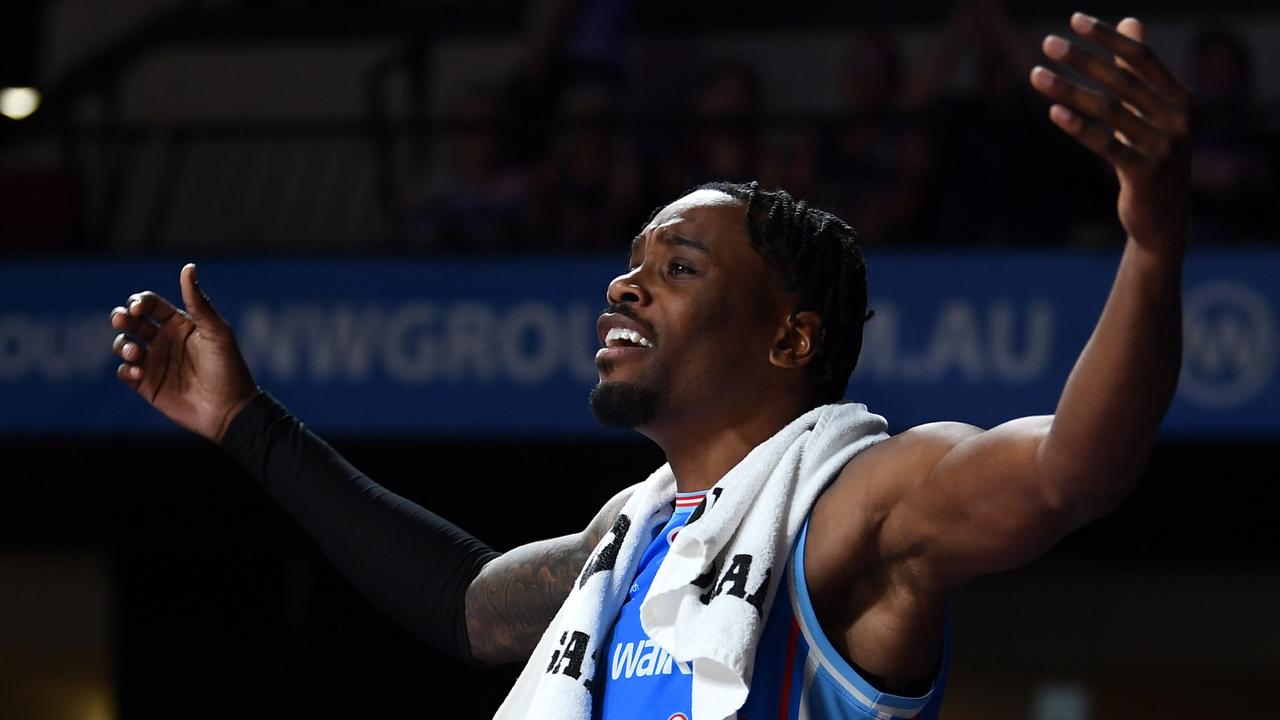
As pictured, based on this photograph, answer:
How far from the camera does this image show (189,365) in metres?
2.95

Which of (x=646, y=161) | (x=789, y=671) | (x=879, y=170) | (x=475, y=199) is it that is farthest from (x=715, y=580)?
(x=475, y=199)

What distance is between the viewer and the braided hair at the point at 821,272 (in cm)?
270

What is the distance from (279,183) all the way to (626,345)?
5161 millimetres

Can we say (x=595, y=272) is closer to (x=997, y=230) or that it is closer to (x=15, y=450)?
(x=997, y=230)

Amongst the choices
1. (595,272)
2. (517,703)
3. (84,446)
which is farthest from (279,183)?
(517,703)

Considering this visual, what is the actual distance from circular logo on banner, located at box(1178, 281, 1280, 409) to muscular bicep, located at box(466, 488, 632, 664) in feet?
11.9

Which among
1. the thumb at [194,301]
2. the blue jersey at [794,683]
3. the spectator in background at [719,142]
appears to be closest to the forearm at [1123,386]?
the blue jersey at [794,683]

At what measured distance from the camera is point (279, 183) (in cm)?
755

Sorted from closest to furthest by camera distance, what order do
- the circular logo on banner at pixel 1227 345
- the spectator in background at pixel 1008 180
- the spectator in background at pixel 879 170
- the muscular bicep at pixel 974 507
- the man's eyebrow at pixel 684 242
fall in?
1. the muscular bicep at pixel 974 507
2. the man's eyebrow at pixel 684 242
3. the circular logo on banner at pixel 1227 345
4. the spectator in background at pixel 1008 180
5. the spectator in background at pixel 879 170

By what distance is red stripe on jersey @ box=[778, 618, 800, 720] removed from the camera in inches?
90.4

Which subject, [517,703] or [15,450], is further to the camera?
[15,450]

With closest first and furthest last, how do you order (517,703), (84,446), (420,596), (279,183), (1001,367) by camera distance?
1. (517,703)
2. (420,596)
3. (1001,367)
4. (84,446)
5. (279,183)

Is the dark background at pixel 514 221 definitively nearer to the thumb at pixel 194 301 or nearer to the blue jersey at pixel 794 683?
the thumb at pixel 194 301

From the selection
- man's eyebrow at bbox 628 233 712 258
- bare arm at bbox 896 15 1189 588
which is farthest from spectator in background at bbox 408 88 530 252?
bare arm at bbox 896 15 1189 588
